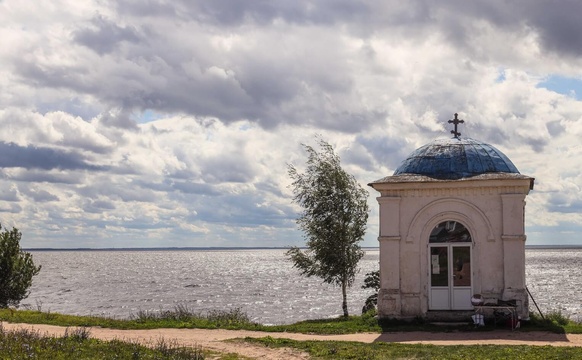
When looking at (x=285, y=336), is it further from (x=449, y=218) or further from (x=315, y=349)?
(x=449, y=218)

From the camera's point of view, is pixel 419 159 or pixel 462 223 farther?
pixel 419 159

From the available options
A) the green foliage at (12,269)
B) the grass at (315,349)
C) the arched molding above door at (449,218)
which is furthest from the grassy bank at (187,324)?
the green foliage at (12,269)

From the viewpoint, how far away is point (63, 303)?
54219 millimetres

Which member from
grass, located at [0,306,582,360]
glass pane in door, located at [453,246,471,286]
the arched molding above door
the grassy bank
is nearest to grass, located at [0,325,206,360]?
grass, located at [0,306,582,360]

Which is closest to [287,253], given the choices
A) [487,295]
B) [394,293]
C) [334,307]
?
[394,293]

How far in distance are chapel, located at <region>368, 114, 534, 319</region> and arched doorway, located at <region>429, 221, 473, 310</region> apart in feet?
0.11

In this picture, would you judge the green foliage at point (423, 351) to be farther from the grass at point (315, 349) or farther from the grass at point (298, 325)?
the grass at point (298, 325)

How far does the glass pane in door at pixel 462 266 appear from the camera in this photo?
22.7 m

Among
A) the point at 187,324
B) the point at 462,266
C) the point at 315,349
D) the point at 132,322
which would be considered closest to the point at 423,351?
the point at 315,349

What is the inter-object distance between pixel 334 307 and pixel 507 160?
Answer: 93.0 feet

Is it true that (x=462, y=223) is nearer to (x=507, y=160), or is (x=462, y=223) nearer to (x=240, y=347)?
(x=507, y=160)

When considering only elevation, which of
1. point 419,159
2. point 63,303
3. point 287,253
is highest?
point 419,159

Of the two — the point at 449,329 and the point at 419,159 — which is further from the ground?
the point at 419,159

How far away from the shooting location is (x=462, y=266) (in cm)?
2273
